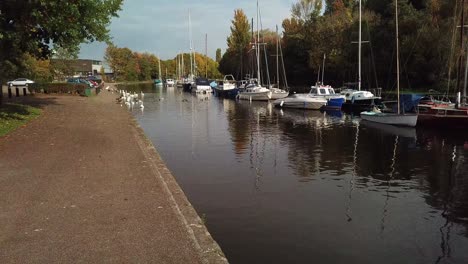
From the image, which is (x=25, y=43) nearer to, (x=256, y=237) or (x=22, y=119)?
(x=22, y=119)

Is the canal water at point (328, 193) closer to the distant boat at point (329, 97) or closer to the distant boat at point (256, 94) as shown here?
the distant boat at point (329, 97)

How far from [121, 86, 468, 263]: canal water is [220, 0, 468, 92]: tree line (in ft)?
53.9

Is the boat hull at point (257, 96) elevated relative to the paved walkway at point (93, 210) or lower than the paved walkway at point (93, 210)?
elevated

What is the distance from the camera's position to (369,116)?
106 ft

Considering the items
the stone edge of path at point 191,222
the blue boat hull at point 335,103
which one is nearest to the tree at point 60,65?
the blue boat hull at point 335,103

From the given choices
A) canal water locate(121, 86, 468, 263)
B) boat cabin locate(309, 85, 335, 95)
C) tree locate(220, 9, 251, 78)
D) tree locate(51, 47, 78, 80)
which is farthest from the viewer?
tree locate(220, 9, 251, 78)

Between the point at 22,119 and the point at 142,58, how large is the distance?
511ft

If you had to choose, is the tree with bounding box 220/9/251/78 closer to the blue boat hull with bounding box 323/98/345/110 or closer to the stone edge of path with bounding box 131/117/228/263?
the blue boat hull with bounding box 323/98/345/110

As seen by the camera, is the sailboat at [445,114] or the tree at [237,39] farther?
the tree at [237,39]

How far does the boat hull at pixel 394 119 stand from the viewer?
2880cm

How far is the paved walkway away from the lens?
21.1 feet

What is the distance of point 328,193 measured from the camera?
12773mm

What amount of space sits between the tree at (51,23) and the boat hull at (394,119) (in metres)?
18.5

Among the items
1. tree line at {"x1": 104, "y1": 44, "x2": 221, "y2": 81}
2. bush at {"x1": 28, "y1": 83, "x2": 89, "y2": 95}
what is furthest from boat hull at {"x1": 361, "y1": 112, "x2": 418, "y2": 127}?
tree line at {"x1": 104, "y1": 44, "x2": 221, "y2": 81}
